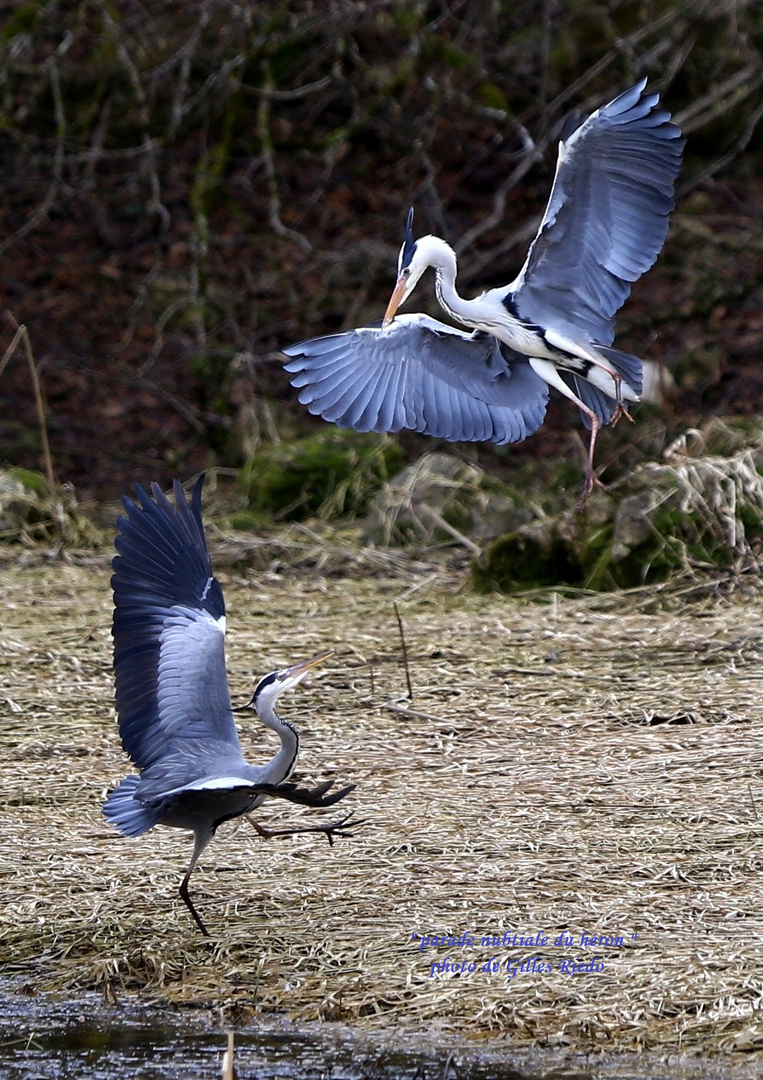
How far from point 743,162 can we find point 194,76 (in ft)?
15.0

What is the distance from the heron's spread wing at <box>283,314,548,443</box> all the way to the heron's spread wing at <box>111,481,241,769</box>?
1.18m

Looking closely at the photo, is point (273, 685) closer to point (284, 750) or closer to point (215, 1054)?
point (284, 750)

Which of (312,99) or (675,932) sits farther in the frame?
(312,99)

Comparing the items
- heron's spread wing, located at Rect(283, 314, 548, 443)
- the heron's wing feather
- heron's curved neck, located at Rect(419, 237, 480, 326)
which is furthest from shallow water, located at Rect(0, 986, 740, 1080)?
heron's curved neck, located at Rect(419, 237, 480, 326)

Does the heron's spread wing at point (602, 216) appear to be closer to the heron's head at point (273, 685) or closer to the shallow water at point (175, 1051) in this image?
the heron's head at point (273, 685)

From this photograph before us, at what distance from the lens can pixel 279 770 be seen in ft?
14.2

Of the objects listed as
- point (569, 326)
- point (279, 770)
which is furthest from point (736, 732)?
point (279, 770)

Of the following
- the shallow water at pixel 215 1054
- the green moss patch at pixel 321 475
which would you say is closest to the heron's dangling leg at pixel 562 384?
the shallow water at pixel 215 1054

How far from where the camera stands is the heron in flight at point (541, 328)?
19.0ft

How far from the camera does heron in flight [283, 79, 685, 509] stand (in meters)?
5.80

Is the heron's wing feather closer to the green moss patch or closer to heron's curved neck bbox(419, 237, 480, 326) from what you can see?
heron's curved neck bbox(419, 237, 480, 326)

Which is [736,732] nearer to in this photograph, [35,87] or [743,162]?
[743,162]

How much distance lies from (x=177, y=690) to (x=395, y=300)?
6.82 ft

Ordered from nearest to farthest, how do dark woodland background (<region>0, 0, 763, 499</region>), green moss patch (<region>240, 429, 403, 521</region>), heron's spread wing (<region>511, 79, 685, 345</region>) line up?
1. heron's spread wing (<region>511, 79, 685, 345</region>)
2. green moss patch (<region>240, 429, 403, 521</region>)
3. dark woodland background (<region>0, 0, 763, 499</region>)
